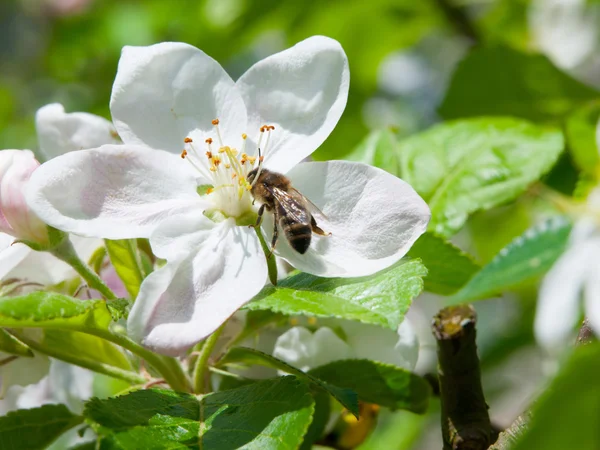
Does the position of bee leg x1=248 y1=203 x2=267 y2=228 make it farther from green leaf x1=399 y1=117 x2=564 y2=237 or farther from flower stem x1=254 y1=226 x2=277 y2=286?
green leaf x1=399 y1=117 x2=564 y2=237

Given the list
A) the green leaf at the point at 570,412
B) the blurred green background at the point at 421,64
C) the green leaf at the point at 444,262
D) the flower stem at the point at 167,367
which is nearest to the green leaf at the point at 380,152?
the blurred green background at the point at 421,64

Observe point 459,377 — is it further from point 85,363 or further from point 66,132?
point 66,132

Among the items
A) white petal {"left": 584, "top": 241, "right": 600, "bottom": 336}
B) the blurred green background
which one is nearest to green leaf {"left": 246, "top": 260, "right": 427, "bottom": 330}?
white petal {"left": 584, "top": 241, "right": 600, "bottom": 336}

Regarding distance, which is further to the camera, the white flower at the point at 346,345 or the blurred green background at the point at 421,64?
the blurred green background at the point at 421,64

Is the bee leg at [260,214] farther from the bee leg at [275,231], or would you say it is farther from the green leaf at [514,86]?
the green leaf at [514,86]

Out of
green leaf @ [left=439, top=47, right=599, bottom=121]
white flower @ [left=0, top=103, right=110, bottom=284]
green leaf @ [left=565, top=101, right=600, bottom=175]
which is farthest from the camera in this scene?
green leaf @ [left=439, top=47, right=599, bottom=121]

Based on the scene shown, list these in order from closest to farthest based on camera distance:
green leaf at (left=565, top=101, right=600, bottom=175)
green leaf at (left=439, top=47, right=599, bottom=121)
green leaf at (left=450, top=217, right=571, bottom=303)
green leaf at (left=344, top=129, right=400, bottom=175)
Answer: green leaf at (left=450, top=217, right=571, bottom=303) < green leaf at (left=344, top=129, right=400, bottom=175) < green leaf at (left=565, top=101, right=600, bottom=175) < green leaf at (left=439, top=47, right=599, bottom=121)

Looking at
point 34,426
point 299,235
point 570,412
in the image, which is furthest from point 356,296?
point 34,426
